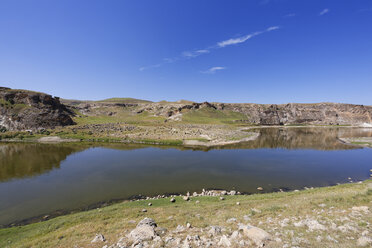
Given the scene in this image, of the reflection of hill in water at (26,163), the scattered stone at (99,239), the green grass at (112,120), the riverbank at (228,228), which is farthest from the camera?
the green grass at (112,120)

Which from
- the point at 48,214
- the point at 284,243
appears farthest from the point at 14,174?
the point at 284,243

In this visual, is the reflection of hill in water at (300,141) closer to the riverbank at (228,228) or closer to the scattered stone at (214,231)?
the riverbank at (228,228)

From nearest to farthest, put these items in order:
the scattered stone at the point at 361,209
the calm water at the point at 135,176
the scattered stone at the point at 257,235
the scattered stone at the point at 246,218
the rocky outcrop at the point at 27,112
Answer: the scattered stone at the point at 257,235 → the scattered stone at the point at 361,209 → the scattered stone at the point at 246,218 → the calm water at the point at 135,176 → the rocky outcrop at the point at 27,112

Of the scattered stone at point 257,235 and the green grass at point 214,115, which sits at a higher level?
the green grass at point 214,115

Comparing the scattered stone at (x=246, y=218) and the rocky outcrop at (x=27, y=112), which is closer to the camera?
the scattered stone at (x=246, y=218)

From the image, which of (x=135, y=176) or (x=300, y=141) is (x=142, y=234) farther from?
(x=300, y=141)

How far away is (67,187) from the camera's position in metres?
23.8

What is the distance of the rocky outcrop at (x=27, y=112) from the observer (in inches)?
3127

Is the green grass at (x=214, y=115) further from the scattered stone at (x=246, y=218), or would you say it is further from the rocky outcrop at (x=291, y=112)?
the scattered stone at (x=246, y=218)

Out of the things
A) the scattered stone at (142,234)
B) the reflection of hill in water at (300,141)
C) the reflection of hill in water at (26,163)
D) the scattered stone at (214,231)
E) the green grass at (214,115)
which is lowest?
the reflection of hill in water at (26,163)

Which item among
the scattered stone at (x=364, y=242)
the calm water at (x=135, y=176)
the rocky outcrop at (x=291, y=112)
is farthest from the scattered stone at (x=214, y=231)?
the rocky outcrop at (x=291, y=112)

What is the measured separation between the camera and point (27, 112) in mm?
84062

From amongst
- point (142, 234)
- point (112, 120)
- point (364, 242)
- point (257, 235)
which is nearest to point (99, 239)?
point (142, 234)

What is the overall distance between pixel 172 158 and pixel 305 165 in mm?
29501
